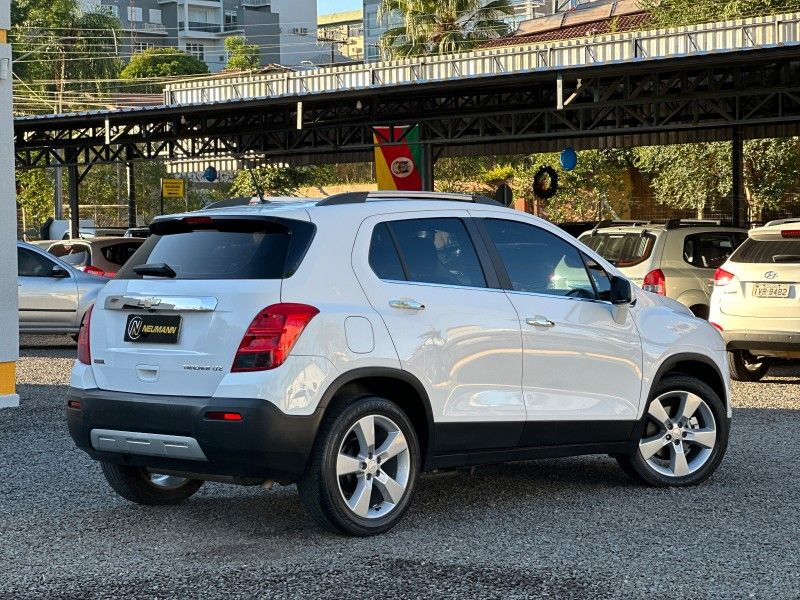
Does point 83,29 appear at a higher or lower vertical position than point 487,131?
higher

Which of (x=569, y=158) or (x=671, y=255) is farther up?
(x=569, y=158)

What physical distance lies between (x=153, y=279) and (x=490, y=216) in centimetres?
194

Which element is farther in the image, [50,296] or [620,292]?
[50,296]

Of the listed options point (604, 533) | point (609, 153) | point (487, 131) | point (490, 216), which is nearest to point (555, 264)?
point (490, 216)

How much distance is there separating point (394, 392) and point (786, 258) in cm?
785

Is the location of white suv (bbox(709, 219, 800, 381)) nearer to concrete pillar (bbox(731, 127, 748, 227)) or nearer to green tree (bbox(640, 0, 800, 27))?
concrete pillar (bbox(731, 127, 748, 227))

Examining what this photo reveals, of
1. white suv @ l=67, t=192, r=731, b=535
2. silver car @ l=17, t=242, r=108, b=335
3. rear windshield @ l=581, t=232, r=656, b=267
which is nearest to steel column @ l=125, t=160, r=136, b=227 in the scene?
silver car @ l=17, t=242, r=108, b=335

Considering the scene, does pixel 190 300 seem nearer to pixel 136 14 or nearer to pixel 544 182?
pixel 544 182

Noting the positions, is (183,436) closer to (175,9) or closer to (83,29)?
(83,29)

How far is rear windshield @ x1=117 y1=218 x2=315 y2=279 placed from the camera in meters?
6.73

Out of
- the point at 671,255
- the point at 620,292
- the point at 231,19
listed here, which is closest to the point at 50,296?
the point at 671,255

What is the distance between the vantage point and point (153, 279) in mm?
7031

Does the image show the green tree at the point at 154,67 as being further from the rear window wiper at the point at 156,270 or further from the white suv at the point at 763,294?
the rear window wiper at the point at 156,270

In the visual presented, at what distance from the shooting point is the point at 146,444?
674 cm
